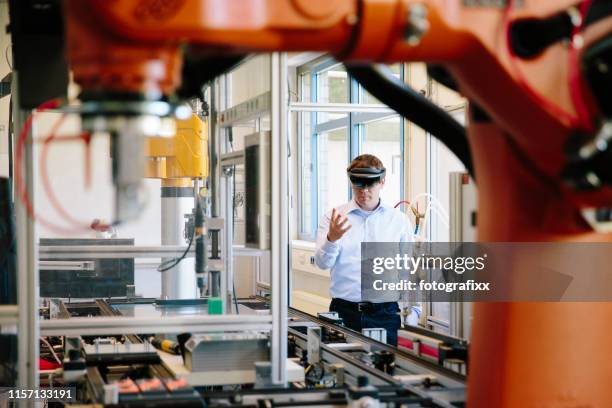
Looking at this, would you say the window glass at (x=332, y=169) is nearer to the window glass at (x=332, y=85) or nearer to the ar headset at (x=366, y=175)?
the window glass at (x=332, y=85)

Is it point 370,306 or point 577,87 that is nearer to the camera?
point 577,87

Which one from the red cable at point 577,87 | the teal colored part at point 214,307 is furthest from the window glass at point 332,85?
the red cable at point 577,87

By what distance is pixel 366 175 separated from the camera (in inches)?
168

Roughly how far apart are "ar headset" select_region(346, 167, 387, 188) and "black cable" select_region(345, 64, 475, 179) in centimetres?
251

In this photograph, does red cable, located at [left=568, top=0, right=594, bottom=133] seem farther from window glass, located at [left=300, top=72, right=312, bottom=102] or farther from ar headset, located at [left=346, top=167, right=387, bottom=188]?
window glass, located at [left=300, top=72, right=312, bottom=102]

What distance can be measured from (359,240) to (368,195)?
265mm

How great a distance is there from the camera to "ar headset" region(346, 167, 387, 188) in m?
4.24

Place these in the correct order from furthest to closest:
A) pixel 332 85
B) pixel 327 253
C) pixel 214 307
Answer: pixel 332 85, pixel 327 253, pixel 214 307

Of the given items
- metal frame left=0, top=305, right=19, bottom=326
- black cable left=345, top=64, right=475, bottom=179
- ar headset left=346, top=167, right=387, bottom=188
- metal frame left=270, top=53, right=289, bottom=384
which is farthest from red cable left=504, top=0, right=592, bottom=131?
ar headset left=346, top=167, right=387, bottom=188

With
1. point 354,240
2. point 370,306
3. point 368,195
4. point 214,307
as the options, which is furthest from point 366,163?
point 214,307

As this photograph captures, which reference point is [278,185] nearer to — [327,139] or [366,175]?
[366,175]

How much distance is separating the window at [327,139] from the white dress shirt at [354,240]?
292 centimetres

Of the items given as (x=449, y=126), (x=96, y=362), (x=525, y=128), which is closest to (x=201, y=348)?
(x=96, y=362)

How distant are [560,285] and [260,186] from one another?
1201 millimetres
